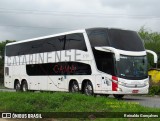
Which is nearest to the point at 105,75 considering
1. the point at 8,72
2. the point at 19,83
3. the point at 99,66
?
the point at 99,66

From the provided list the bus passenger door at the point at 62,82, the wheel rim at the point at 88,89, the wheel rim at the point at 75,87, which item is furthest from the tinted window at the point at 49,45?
the wheel rim at the point at 75,87

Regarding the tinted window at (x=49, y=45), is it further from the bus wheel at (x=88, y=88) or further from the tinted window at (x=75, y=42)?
the bus wheel at (x=88, y=88)

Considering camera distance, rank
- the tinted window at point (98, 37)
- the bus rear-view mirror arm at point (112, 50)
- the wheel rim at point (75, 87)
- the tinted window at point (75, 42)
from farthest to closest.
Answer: the wheel rim at point (75, 87) → the tinted window at point (75, 42) → the tinted window at point (98, 37) → the bus rear-view mirror arm at point (112, 50)

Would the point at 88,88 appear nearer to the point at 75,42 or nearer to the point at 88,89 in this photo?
the point at 88,89

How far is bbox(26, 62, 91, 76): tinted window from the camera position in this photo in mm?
22656

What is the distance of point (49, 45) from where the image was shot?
25.9 metres

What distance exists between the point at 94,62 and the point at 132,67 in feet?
6.68

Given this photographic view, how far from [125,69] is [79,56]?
9.65ft

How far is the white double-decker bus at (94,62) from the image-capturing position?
21.1 meters

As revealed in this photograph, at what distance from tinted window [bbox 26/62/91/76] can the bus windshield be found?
2.01m

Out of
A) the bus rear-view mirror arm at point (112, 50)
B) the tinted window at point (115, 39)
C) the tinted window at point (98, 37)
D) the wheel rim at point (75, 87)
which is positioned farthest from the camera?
the wheel rim at point (75, 87)

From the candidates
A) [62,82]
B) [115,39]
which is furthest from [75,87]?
[115,39]

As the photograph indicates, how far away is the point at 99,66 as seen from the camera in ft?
70.8

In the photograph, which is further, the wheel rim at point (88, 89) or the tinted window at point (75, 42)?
the tinted window at point (75, 42)
